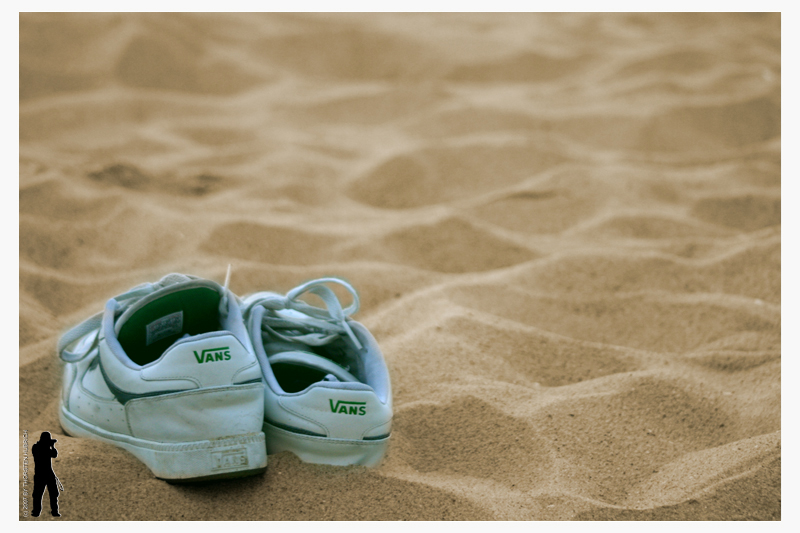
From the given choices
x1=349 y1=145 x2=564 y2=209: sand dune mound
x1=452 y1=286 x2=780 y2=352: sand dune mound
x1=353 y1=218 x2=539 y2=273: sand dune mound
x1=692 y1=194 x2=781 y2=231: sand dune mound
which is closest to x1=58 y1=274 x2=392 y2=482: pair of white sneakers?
x1=452 y1=286 x2=780 y2=352: sand dune mound

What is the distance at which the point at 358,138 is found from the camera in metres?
2.89

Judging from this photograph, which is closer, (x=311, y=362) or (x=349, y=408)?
(x=349, y=408)

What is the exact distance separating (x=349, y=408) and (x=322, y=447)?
0.08 meters

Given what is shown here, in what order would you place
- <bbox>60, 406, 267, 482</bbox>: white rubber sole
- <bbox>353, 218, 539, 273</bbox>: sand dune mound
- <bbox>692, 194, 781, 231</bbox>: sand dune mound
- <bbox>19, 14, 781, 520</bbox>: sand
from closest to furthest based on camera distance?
<bbox>60, 406, 267, 482</bbox>: white rubber sole
<bbox>19, 14, 781, 520</bbox>: sand
<bbox>353, 218, 539, 273</bbox>: sand dune mound
<bbox>692, 194, 781, 231</bbox>: sand dune mound

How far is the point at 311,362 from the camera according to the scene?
4.25 feet

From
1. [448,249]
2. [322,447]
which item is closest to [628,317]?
[448,249]

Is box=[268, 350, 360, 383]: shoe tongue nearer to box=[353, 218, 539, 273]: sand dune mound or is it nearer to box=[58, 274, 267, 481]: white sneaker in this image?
box=[58, 274, 267, 481]: white sneaker

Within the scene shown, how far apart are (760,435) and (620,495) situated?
0.35 m

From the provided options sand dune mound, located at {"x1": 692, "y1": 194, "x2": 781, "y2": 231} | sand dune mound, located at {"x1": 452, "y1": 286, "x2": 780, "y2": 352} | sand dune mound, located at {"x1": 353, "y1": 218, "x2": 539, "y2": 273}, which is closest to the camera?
sand dune mound, located at {"x1": 452, "y1": 286, "x2": 780, "y2": 352}

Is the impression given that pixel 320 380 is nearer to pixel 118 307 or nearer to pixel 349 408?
pixel 349 408

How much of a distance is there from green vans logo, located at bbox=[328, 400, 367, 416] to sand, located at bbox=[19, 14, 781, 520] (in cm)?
10

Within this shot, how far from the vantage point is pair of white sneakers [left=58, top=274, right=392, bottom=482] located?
1.13 meters

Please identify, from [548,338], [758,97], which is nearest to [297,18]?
[758,97]

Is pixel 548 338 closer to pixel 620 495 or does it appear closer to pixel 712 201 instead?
pixel 620 495
